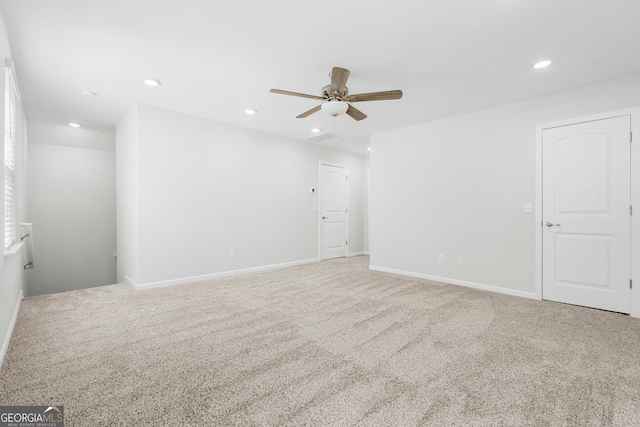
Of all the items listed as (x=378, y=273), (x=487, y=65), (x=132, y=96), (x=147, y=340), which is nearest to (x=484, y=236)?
(x=378, y=273)

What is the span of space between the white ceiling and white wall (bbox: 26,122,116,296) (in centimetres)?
111

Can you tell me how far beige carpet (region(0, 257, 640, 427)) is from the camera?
153 cm

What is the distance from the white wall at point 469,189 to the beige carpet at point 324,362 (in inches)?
29.1

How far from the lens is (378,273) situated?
16.2 feet

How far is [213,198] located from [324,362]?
3.27 m

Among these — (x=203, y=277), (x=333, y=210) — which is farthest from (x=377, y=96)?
(x=333, y=210)

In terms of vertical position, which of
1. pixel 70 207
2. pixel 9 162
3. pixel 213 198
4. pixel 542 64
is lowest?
pixel 70 207

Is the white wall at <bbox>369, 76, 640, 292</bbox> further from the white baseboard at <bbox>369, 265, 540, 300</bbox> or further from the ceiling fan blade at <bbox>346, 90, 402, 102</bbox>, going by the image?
the ceiling fan blade at <bbox>346, 90, 402, 102</bbox>

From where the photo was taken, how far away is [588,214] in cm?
323

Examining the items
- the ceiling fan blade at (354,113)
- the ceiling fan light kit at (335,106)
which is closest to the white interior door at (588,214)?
the ceiling fan blade at (354,113)

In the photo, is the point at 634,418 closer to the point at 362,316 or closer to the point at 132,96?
the point at 362,316

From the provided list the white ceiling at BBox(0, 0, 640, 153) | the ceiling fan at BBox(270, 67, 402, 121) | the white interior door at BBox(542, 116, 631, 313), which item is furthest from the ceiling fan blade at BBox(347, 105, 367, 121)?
the white interior door at BBox(542, 116, 631, 313)

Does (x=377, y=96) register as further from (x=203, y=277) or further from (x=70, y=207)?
(x=70, y=207)

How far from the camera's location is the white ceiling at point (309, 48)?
2.06 m
